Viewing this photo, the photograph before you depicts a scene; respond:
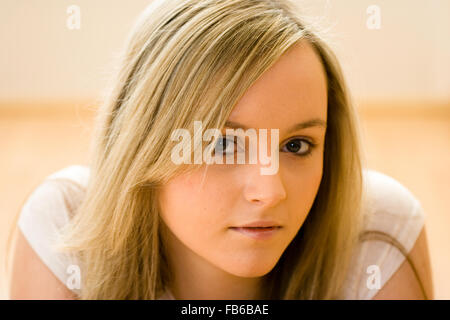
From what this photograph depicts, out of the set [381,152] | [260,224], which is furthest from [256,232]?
[381,152]

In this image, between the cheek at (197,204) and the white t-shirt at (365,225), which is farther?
the white t-shirt at (365,225)

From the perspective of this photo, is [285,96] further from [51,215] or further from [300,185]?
[51,215]

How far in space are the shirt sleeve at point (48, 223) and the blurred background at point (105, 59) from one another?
1.45 meters

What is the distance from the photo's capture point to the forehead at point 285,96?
2.62ft

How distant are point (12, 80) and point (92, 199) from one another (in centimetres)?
234

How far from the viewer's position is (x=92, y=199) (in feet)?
3.13

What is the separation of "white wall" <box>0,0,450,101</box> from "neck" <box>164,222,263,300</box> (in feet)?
6.45

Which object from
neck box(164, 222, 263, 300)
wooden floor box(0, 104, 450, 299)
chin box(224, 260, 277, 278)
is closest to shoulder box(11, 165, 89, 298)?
neck box(164, 222, 263, 300)

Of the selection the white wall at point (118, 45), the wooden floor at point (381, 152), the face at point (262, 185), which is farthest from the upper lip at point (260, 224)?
the white wall at point (118, 45)

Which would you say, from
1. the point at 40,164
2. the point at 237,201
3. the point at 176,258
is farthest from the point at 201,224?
the point at 40,164

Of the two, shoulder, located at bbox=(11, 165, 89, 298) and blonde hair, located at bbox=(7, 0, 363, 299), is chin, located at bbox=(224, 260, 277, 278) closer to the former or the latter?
blonde hair, located at bbox=(7, 0, 363, 299)

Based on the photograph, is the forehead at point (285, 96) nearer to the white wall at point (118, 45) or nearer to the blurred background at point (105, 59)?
the blurred background at point (105, 59)

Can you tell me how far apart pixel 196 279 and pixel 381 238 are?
1.15 ft

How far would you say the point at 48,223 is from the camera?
103 centimetres
